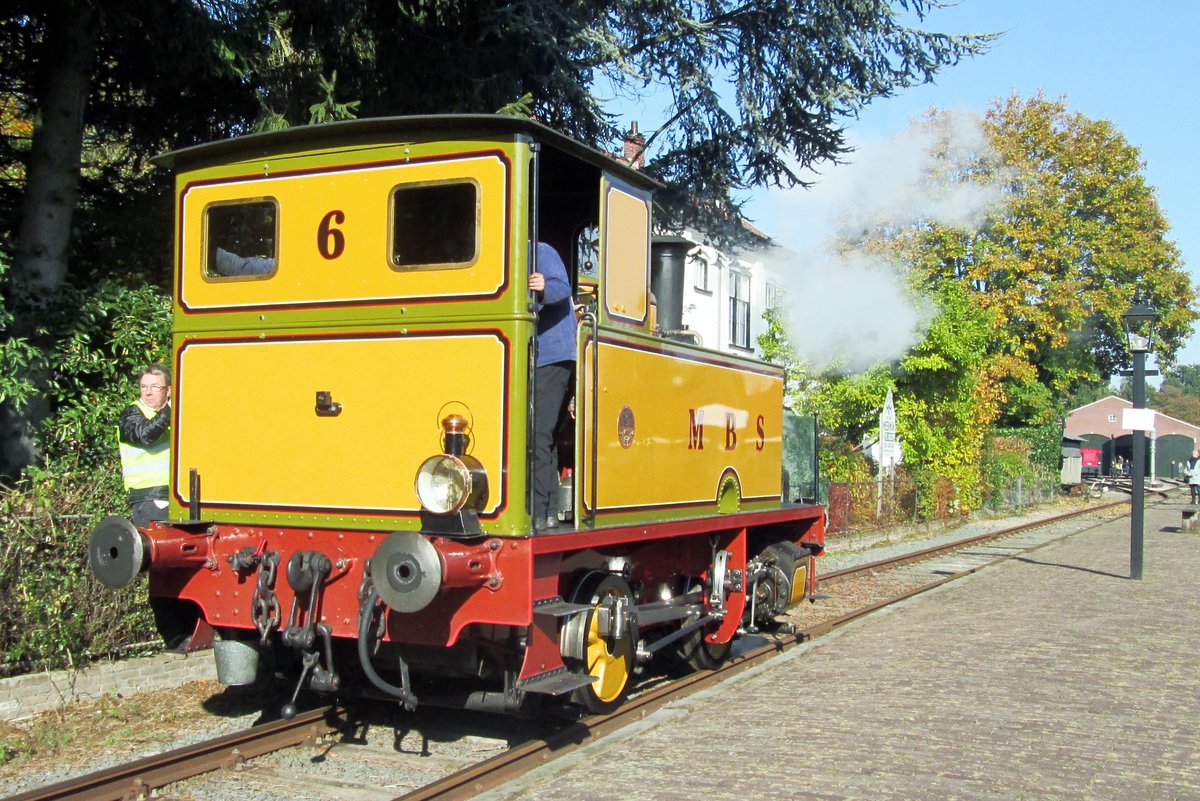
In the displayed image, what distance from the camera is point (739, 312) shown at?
1422 inches

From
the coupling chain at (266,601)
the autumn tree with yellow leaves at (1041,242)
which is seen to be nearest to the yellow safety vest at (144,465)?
the coupling chain at (266,601)

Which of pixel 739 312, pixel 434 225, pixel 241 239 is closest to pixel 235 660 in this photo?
pixel 241 239

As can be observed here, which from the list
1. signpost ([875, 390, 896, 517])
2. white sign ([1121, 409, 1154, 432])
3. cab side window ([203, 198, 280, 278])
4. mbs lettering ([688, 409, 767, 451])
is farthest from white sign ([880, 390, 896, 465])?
cab side window ([203, 198, 280, 278])

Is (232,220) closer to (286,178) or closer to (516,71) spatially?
(286,178)

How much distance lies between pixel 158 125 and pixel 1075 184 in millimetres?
34070

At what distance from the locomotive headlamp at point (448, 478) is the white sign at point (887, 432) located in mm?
17539

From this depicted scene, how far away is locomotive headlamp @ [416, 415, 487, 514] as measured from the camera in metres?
5.37

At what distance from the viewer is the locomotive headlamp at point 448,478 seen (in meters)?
5.37

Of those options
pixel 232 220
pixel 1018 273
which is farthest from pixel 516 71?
pixel 1018 273

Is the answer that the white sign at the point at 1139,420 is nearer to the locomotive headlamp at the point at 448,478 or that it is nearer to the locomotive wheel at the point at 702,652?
the locomotive wheel at the point at 702,652

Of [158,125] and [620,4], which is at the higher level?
[620,4]

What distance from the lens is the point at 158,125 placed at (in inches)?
417

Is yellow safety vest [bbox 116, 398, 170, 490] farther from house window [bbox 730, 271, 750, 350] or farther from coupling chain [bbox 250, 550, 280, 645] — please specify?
house window [bbox 730, 271, 750, 350]

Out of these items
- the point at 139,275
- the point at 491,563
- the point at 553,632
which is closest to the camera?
the point at 491,563
